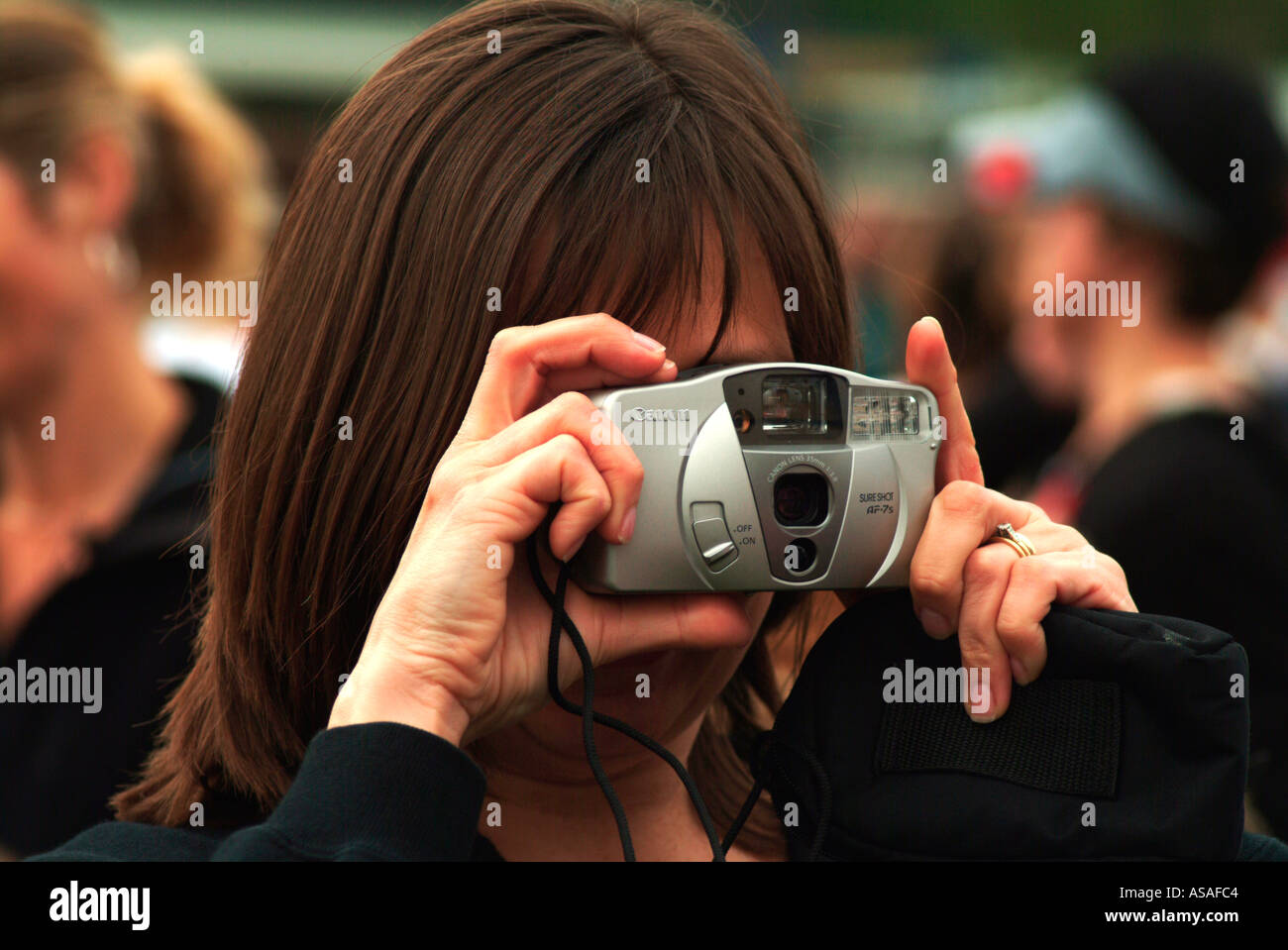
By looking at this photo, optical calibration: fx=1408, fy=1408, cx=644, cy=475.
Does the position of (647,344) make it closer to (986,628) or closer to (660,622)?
(660,622)

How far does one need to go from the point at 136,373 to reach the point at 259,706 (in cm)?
151

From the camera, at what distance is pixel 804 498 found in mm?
1270

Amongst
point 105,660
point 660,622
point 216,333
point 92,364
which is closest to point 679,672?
point 660,622

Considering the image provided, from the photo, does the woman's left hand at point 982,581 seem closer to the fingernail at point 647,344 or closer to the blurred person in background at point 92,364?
the fingernail at point 647,344

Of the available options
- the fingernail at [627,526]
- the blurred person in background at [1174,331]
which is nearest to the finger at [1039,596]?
the fingernail at [627,526]

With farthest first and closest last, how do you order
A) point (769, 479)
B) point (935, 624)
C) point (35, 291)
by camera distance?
point (35, 291), point (935, 624), point (769, 479)

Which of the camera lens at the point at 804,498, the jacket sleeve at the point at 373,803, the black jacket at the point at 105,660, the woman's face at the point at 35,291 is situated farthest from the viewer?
the woman's face at the point at 35,291

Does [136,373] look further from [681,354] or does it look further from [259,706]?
[681,354]

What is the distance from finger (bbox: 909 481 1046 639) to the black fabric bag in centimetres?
8

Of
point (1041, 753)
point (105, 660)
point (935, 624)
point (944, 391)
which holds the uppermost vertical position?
point (944, 391)

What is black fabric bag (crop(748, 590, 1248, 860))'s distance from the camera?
1.26 meters

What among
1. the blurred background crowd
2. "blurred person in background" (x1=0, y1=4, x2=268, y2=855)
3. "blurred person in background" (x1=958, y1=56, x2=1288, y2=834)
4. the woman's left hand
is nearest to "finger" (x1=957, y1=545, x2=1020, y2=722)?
the woman's left hand

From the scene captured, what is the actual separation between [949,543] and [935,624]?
0.09 meters

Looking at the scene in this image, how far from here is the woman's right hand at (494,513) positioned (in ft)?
3.86
